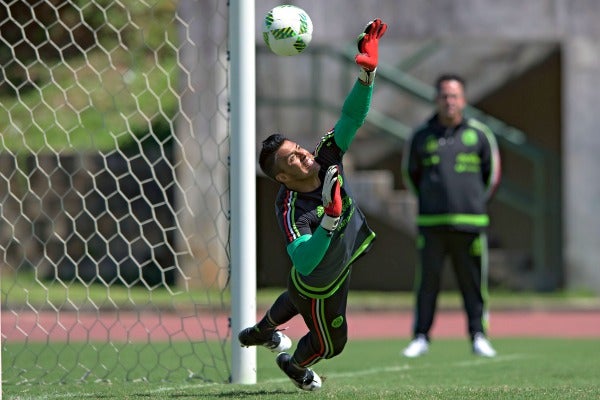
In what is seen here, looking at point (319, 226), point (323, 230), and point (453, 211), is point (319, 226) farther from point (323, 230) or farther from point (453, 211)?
point (453, 211)

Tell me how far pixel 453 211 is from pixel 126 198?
2.81 m

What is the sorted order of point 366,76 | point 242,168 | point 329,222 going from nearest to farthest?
point 329,222 → point 366,76 → point 242,168

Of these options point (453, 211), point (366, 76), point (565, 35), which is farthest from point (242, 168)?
point (565, 35)

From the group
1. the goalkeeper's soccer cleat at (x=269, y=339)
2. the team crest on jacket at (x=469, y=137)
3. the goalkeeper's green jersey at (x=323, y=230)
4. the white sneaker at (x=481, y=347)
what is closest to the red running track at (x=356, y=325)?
Answer: the white sneaker at (x=481, y=347)

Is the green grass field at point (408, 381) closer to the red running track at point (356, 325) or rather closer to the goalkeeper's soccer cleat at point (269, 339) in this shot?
the goalkeeper's soccer cleat at point (269, 339)

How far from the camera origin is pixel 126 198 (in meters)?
11.0

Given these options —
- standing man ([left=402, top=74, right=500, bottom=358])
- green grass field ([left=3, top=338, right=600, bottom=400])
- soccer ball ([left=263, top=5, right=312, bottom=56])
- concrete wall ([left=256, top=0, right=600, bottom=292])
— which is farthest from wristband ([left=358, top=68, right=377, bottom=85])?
concrete wall ([left=256, top=0, right=600, bottom=292])

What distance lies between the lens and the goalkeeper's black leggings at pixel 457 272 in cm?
1076

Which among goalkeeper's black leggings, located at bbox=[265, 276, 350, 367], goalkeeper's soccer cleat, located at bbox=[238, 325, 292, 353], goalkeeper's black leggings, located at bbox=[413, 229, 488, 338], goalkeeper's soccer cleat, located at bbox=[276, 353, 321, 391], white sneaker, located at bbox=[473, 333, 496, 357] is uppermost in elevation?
goalkeeper's black leggings, located at bbox=[265, 276, 350, 367]

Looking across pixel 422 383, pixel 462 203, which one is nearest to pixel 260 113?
pixel 462 203

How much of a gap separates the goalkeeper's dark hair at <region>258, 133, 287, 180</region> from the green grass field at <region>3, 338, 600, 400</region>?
1233 millimetres

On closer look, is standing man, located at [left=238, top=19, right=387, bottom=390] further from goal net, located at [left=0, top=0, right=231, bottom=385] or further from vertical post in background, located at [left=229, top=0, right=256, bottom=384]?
goal net, located at [left=0, top=0, right=231, bottom=385]

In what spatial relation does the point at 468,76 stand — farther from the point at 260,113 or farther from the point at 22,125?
the point at 22,125

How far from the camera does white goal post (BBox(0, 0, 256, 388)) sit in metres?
8.35
